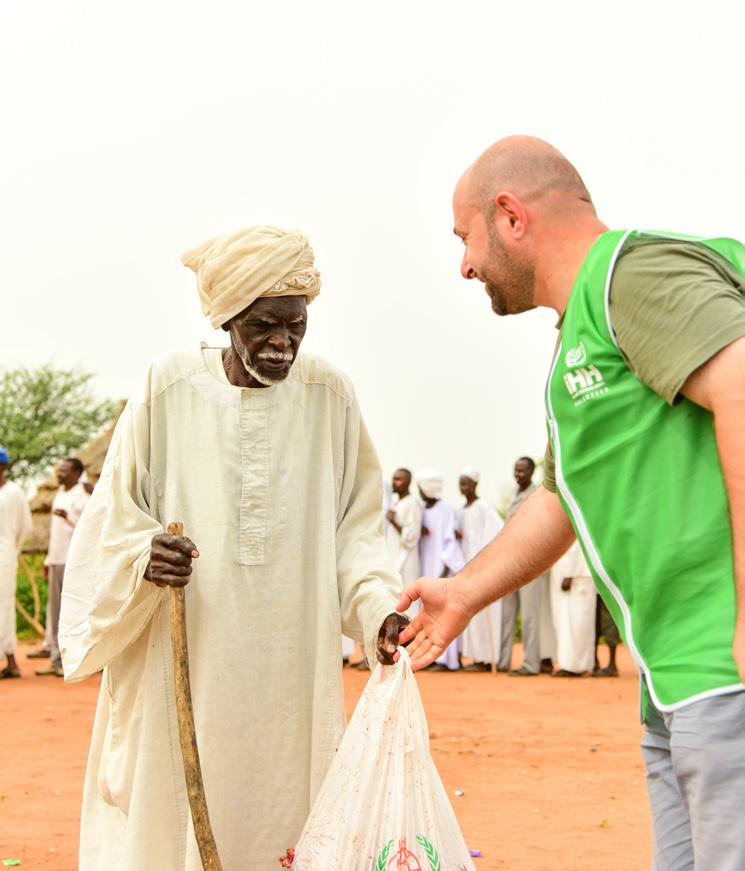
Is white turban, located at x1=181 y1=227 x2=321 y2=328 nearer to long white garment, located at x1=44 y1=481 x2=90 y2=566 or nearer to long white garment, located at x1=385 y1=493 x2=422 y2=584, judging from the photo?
long white garment, located at x1=44 y1=481 x2=90 y2=566

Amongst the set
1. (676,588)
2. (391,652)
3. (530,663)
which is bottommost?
(530,663)

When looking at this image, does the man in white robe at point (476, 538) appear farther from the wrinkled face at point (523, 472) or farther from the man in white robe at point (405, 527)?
the wrinkled face at point (523, 472)

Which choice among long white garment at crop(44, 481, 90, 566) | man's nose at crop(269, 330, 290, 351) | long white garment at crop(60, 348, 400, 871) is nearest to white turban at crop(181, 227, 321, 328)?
man's nose at crop(269, 330, 290, 351)

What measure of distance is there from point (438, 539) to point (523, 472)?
2.16 meters

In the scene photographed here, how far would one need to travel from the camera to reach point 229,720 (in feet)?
13.6

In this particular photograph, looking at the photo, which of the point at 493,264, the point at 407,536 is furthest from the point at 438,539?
the point at 493,264

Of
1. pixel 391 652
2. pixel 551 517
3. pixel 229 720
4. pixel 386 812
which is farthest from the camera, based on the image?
pixel 229 720

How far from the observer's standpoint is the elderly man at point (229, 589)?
13.6 feet

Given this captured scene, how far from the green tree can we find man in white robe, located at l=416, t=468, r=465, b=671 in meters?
23.1

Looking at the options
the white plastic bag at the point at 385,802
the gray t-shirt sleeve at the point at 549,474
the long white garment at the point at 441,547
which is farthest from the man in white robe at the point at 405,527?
the gray t-shirt sleeve at the point at 549,474

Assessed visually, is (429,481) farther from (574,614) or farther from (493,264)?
(493,264)

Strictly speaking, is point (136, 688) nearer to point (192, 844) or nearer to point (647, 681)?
point (192, 844)

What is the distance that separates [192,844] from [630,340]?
2.47m

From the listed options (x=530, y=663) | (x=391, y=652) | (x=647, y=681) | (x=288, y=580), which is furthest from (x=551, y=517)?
(x=530, y=663)
